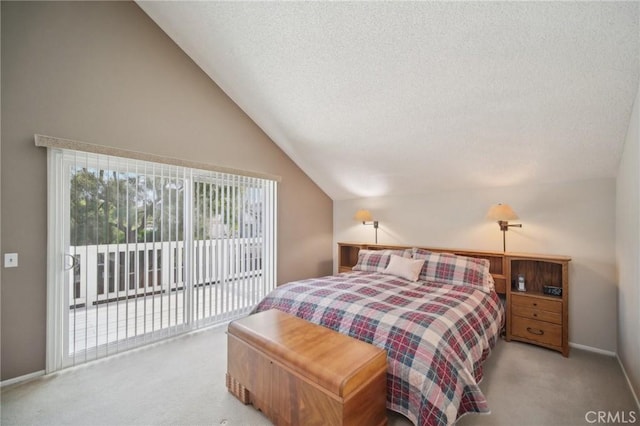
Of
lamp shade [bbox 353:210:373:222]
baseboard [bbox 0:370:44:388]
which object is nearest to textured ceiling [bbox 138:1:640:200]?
lamp shade [bbox 353:210:373:222]

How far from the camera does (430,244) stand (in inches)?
155

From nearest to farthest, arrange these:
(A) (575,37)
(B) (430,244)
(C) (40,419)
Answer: (A) (575,37)
(C) (40,419)
(B) (430,244)

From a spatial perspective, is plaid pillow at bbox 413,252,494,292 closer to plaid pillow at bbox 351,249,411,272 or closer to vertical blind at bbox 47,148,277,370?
plaid pillow at bbox 351,249,411,272

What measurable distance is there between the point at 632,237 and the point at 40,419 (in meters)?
4.16

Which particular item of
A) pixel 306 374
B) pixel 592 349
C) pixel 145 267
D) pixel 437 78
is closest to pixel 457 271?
pixel 592 349

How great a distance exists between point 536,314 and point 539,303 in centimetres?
12

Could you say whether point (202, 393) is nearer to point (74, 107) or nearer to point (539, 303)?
point (74, 107)

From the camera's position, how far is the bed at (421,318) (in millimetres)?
1618

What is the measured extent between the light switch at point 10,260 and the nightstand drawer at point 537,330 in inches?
179

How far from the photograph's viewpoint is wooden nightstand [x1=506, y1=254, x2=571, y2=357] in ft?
8.79

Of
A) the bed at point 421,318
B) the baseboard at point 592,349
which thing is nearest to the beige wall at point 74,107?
the bed at point 421,318

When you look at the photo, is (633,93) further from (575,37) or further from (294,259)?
(294,259)

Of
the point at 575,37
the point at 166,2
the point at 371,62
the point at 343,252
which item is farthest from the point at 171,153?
the point at 575,37

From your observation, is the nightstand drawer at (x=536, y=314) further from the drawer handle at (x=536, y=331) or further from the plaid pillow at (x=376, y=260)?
the plaid pillow at (x=376, y=260)
